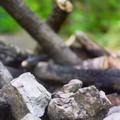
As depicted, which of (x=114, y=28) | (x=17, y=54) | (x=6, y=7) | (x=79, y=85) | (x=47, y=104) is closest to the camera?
(x=47, y=104)

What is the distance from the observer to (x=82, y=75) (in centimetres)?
182

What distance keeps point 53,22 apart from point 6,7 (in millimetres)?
598

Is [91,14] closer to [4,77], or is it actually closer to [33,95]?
[4,77]

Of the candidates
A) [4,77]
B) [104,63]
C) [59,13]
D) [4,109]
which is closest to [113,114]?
[4,109]

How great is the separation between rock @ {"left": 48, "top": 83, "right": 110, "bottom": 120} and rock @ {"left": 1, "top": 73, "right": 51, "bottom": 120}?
0.06 meters

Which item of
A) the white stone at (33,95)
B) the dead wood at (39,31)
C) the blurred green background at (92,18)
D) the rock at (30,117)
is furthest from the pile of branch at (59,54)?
the blurred green background at (92,18)

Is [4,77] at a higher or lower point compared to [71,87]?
higher

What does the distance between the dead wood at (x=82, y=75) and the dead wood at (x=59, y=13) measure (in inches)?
19.1

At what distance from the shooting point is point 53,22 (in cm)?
239

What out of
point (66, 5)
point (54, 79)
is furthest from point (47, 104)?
point (66, 5)

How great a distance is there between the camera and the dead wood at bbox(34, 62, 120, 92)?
1605mm

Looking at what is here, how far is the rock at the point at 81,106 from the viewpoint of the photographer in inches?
47.2

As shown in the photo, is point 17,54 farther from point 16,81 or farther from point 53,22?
point 16,81

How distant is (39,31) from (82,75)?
62 centimetres
